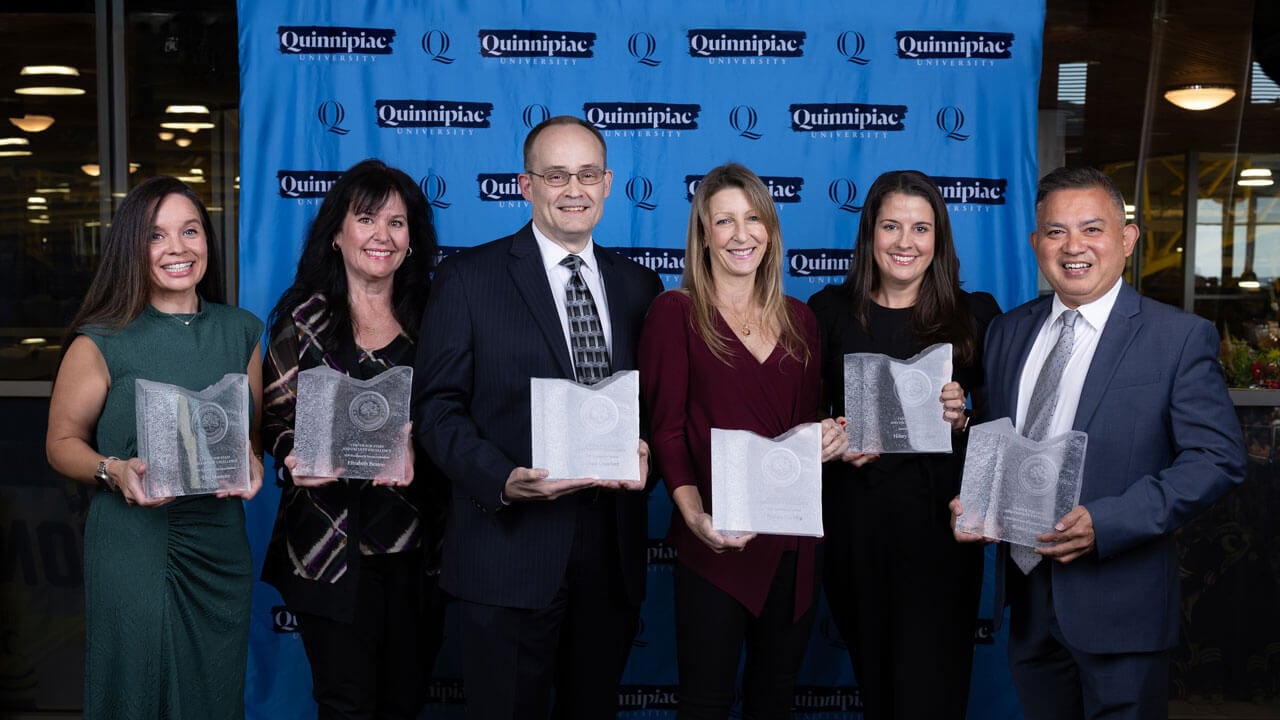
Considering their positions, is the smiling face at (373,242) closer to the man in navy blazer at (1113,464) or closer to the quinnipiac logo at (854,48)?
the man in navy blazer at (1113,464)

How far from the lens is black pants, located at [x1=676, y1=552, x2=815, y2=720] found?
258cm

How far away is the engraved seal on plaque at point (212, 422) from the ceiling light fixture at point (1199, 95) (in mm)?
4474

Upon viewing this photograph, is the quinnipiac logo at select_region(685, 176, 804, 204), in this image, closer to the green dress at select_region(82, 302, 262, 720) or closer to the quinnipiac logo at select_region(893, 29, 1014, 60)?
the quinnipiac logo at select_region(893, 29, 1014, 60)

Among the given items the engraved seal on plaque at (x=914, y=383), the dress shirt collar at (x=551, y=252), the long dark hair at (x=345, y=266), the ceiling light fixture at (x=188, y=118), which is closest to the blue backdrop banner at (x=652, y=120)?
the ceiling light fixture at (x=188, y=118)

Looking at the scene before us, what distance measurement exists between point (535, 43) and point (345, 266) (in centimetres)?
153

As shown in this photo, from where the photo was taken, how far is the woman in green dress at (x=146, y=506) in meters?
2.55

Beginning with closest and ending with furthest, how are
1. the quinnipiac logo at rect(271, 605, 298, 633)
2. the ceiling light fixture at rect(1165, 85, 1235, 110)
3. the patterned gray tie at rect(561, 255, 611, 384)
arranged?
the patterned gray tie at rect(561, 255, 611, 384) < the quinnipiac logo at rect(271, 605, 298, 633) < the ceiling light fixture at rect(1165, 85, 1235, 110)

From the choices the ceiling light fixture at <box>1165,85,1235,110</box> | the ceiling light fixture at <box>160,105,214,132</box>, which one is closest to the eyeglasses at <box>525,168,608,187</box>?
the ceiling light fixture at <box>160,105,214,132</box>

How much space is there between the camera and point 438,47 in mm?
4066

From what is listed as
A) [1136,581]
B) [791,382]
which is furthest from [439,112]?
[1136,581]

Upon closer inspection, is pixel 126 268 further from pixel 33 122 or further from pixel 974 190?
pixel 974 190

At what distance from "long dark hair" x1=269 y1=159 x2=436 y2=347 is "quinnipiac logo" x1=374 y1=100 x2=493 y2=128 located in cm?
102

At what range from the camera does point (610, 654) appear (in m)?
2.71

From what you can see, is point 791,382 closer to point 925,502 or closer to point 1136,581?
point 925,502
